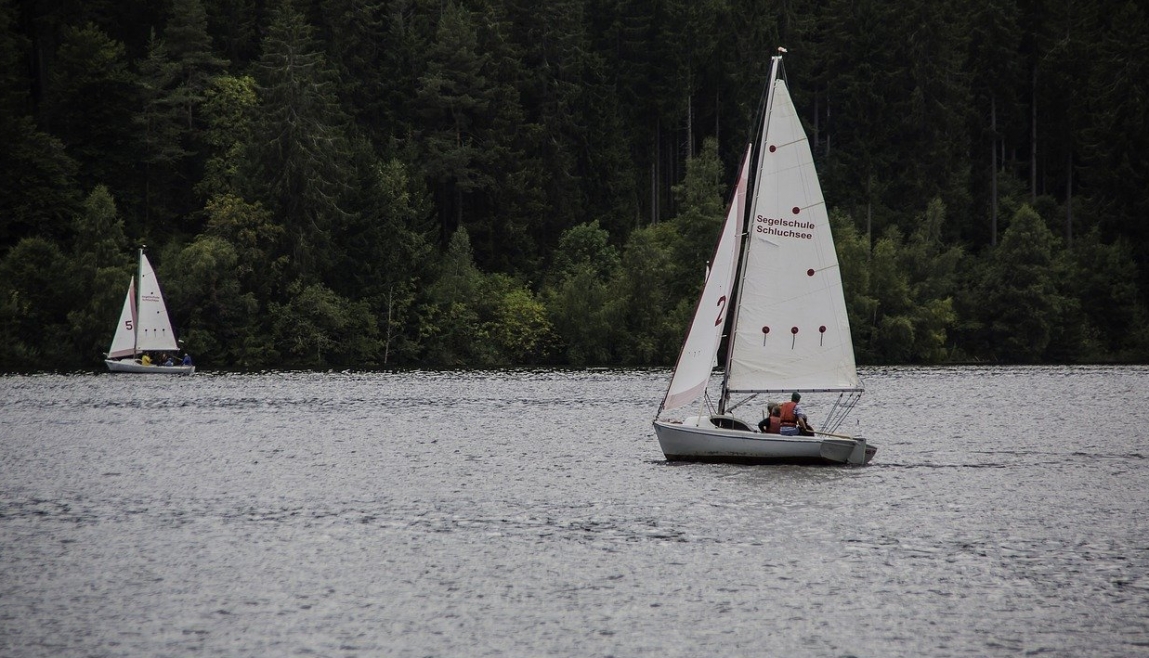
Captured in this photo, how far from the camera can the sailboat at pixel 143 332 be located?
121125 millimetres

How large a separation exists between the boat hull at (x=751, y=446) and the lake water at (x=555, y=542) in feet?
3.77

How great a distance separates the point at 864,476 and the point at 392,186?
300 feet

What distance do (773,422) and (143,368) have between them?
82.6m

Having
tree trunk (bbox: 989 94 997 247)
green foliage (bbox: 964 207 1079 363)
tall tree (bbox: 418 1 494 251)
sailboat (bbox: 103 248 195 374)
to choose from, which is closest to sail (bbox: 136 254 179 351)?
sailboat (bbox: 103 248 195 374)

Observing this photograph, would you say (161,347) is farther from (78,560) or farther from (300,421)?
(78,560)

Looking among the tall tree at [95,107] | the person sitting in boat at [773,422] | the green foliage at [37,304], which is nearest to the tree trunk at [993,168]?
the tall tree at [95,107]

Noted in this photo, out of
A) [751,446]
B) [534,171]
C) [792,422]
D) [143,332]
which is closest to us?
[751,446]

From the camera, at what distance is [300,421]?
267 feet

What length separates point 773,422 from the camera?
171 feet

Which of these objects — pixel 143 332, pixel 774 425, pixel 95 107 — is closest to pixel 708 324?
pixel 774 425

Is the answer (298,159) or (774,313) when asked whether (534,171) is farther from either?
(774,313)

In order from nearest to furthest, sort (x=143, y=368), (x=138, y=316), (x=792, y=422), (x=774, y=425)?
(x=774, y=425)
(x=792, y=422)
(x=138, y=316)
(x=143, y=368)

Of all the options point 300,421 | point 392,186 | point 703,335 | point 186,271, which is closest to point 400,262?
point 392,186

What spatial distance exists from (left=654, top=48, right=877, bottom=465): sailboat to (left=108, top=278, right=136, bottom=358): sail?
265 feet
